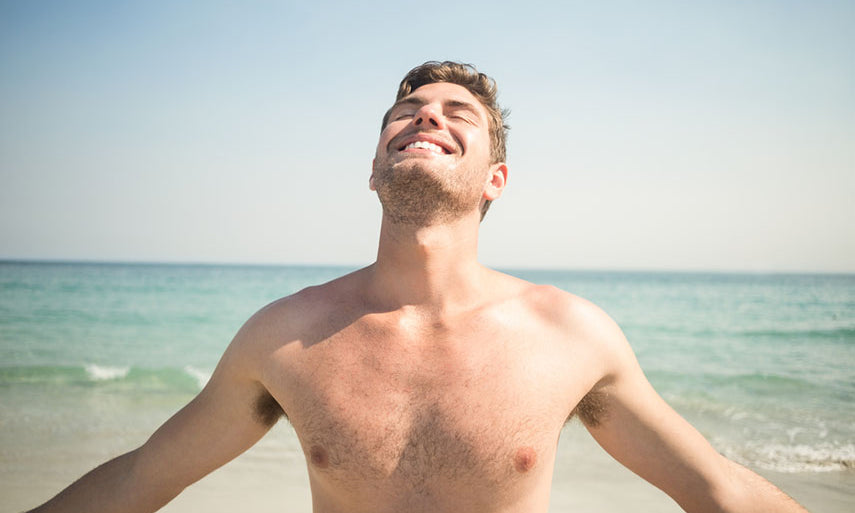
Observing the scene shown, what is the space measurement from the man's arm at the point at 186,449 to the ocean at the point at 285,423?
7.76 feet

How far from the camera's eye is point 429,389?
6.46ft

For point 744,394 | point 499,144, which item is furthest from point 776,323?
point 499,144

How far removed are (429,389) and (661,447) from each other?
96 centimetres

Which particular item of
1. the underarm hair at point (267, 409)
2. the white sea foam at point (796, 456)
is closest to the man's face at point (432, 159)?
the underarm hair at point (267, 409)

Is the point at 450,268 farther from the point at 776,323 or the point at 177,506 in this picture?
the point at 776,323

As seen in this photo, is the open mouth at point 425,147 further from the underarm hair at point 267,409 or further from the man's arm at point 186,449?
the underarm hair at point 267,409

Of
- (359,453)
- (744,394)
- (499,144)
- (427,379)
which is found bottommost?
(744,394)

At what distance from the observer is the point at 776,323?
18.6 m

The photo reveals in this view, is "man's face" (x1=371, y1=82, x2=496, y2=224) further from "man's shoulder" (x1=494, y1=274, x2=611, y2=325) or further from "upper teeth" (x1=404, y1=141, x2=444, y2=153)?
"man's shoulder" (x1=494, y1=274, x2=611, y2=325)

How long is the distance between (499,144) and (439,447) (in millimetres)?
1550

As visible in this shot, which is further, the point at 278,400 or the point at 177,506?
the point at 177,506

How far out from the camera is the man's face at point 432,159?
2123 mm

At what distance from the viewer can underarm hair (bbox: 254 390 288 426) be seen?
2.16m

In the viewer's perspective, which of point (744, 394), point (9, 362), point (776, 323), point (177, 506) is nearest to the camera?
point (177, 506)
